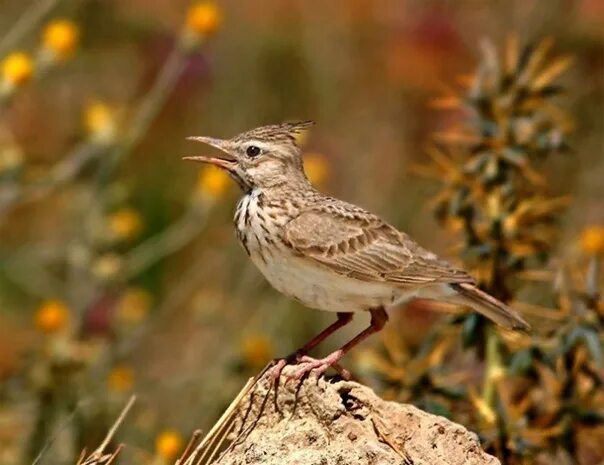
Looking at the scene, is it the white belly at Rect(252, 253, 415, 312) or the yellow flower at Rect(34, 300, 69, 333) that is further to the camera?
the yellow flower at Rect(34, 300, 69, 333)

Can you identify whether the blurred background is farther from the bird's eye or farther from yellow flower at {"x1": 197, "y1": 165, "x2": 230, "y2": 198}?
the bird's eye

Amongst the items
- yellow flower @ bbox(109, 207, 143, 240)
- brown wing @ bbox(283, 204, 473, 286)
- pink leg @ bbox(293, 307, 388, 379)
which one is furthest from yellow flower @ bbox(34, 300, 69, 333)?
pink leg @ bbox(293, 307, 388, 379)

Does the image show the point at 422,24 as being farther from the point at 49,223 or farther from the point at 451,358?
the point at 451,358

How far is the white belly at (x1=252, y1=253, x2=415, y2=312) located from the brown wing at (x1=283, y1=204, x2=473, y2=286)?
0.14 ft

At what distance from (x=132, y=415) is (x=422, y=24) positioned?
4625mm

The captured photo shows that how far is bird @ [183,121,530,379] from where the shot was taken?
4836mm

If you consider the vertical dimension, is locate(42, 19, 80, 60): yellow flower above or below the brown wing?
above

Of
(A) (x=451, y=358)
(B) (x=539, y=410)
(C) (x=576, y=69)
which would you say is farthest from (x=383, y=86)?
(B) (x=539, y=410)

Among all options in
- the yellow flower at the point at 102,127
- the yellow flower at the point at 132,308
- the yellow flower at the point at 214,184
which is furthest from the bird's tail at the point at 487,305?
the yellow flower at the point at 132,308

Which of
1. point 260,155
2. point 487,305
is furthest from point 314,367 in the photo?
point 260,155

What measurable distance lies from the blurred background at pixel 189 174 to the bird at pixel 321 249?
12.5 inches

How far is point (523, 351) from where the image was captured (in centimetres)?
530

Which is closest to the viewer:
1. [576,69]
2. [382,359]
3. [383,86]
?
[382,359]

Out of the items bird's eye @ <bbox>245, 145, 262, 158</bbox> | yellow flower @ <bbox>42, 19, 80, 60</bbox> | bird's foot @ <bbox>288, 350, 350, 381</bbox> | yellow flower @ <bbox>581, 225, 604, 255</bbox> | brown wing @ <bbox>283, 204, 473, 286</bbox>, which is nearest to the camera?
bird's foot @ <bbox>288, 350, 350, 381</bbox>
